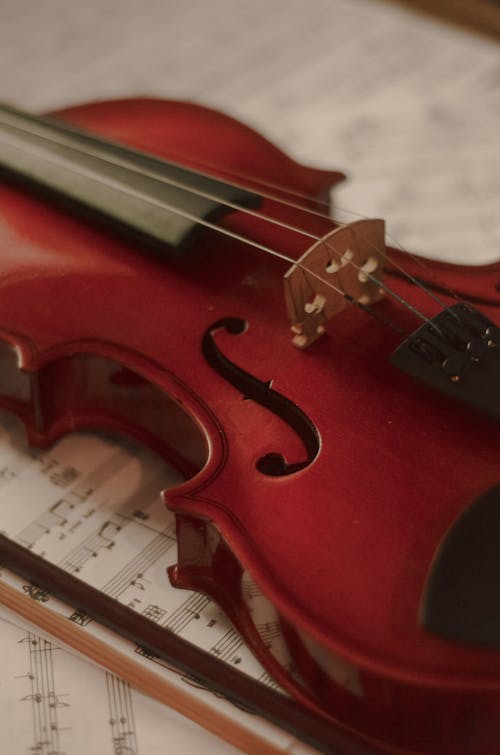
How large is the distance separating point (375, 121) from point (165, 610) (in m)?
1.02

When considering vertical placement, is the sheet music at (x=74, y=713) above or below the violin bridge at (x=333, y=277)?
below

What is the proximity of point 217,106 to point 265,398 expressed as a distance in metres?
0.96

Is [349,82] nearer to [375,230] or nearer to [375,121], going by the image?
[375,121]

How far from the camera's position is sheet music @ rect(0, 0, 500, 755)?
96 centimetres

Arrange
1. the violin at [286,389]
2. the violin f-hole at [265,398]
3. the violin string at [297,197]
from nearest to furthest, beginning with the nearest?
the violin at [286,389] < the violin f-hole at [265,398] < the violin string at [297,197]

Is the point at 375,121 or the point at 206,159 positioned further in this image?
the point at 375,121

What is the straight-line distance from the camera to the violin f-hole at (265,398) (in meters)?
0.87

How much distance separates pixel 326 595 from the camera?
78 cm

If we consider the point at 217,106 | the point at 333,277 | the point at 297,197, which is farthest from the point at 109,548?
the point at 217,106

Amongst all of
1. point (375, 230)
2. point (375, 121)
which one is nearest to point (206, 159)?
point (375, 230)

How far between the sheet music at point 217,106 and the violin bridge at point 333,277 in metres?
0.28

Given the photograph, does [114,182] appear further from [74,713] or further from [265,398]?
[74,713]

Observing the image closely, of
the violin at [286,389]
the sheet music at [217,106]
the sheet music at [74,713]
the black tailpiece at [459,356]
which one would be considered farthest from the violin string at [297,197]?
the sheet music at [74,713]

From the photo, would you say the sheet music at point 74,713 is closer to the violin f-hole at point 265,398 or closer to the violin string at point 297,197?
the violin f-hole at point 265,398
